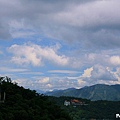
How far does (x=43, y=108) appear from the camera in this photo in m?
84.4

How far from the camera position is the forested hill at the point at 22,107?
222 feet

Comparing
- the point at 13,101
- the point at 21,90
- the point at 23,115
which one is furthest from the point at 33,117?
the point at 21,90

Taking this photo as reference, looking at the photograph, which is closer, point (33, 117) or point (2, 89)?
point (33, 117)

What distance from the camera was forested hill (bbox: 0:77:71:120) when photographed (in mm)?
67750

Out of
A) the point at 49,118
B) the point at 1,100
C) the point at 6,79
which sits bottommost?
the point at 49,118

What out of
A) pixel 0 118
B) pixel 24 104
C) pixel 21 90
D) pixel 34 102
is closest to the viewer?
pixel 0 118

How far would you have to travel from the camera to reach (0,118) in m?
60.9

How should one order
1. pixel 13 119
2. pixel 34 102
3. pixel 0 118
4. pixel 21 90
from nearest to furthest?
pixel 0 118
pixel 13 119
pixel 34 102
pixel 21 90

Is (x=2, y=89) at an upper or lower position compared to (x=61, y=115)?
upper

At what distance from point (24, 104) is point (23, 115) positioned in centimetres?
795

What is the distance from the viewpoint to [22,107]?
73500 mm

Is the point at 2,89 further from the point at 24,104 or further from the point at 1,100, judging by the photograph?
the point at 24,104

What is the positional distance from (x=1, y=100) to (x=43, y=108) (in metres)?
12.5

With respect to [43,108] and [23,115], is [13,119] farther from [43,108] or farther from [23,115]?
[43,108]
